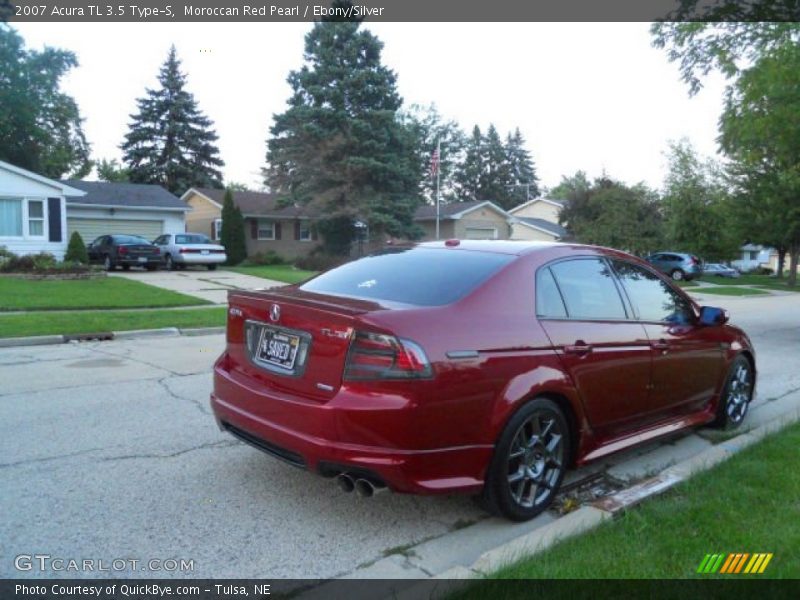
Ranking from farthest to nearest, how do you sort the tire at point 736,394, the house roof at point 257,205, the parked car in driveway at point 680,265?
the parked car in driveway at point 680,265
the house roof at point 257,205
the tire at point 736,394

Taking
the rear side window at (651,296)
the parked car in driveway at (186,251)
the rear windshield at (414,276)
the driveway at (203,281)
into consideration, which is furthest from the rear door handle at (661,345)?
the parked car in driveway at (186,251)

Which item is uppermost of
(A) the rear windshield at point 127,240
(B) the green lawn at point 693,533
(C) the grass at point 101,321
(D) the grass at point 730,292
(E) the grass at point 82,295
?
(A) the rear windshield at point 127,240

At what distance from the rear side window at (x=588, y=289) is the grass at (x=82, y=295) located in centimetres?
1292

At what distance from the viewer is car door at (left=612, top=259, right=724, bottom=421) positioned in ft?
16.5

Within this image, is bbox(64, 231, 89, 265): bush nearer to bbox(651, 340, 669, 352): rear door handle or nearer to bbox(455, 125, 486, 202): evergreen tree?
bbox(651, 340, 669, 352): rear door handle

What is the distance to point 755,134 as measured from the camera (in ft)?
41.8

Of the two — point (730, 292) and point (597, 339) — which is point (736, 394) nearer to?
point (597, 339)

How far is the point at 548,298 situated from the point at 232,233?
3123 centimetres

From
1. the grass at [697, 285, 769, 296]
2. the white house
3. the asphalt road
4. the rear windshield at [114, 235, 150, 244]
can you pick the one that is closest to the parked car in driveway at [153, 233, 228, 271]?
the rear windshield at [114, 235, 150, 244]

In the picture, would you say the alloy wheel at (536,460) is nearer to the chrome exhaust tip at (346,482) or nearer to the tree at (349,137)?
the chrome exhaust tip at (346,482)

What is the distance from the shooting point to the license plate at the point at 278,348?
3930 mm

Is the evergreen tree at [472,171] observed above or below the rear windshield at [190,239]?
above

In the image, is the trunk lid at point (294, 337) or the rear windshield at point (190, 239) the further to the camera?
the rear windshield at point (190, 239)

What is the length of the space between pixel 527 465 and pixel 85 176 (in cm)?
6014
